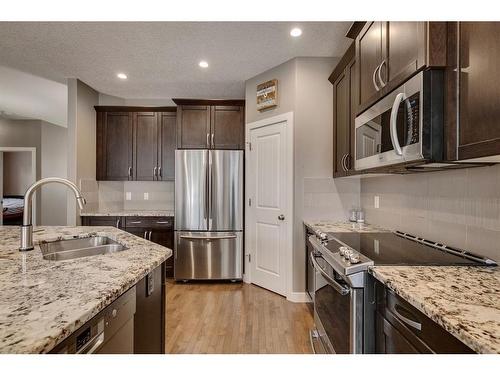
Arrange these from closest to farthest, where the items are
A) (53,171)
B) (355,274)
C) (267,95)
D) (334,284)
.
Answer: (355,274) < (334,284) < (267,95) < (53,171)

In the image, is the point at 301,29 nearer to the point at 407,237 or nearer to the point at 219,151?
the point at 219,151

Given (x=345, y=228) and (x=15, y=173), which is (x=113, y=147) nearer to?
(x=345, y=228)

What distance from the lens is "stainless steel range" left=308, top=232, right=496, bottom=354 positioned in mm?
1248

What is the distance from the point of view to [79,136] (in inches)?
144

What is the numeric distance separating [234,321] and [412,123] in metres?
2.12

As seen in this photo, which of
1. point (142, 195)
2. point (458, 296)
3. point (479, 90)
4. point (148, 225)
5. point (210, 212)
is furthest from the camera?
point (142, 195)

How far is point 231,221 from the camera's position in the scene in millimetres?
3508

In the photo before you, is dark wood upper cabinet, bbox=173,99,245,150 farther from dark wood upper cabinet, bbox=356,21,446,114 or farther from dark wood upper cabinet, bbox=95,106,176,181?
dark wood upper cabinet, bbox=356,21,446,114

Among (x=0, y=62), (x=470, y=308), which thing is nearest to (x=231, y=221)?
(x=470, y=308)

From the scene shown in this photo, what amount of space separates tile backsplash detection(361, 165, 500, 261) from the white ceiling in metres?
1.53

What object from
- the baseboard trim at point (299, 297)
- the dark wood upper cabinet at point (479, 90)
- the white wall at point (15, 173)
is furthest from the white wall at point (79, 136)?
the white wall at point (15, 173)

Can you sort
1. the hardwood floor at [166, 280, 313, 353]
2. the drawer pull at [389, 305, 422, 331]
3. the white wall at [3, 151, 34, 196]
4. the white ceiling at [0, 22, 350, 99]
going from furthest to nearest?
the white wall at [3, 151, 34, 196] → the white ceiling at [0, 22, 350, 99] → the hardwood floor at [166, 280, 313, 353] → the drawer pull at [389, 305, 422, 331]

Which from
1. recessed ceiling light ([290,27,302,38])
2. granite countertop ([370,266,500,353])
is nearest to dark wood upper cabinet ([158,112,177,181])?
recessed ceiling light ([290,27,302,38])

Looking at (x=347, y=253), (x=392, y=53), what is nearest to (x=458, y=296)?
(x=347, y=253)
